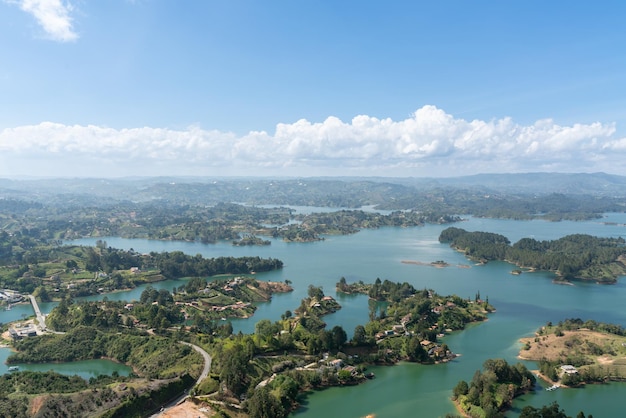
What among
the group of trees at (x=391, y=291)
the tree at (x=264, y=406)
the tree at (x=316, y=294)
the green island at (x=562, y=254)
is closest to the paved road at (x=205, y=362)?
the tree at (x=264, y=406)

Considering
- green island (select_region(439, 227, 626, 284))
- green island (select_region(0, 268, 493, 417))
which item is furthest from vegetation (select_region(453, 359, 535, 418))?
green island (select_region(439, 227, 626, 284))

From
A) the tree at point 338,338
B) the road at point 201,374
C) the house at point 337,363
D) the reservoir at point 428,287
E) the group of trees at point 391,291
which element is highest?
the tree at point 338,338

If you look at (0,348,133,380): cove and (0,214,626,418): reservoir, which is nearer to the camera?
(0,214,626,418): reservoir

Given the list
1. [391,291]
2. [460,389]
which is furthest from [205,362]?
[391,291]

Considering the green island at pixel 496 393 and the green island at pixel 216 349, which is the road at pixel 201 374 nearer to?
the green island at pixel 216 349

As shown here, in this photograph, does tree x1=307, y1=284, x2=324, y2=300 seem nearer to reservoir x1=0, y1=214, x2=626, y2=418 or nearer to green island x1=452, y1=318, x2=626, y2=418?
reservoir x1=0, y1=214, x2=626, y2=418

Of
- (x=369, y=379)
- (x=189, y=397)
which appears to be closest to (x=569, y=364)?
(x=369, y=379)
